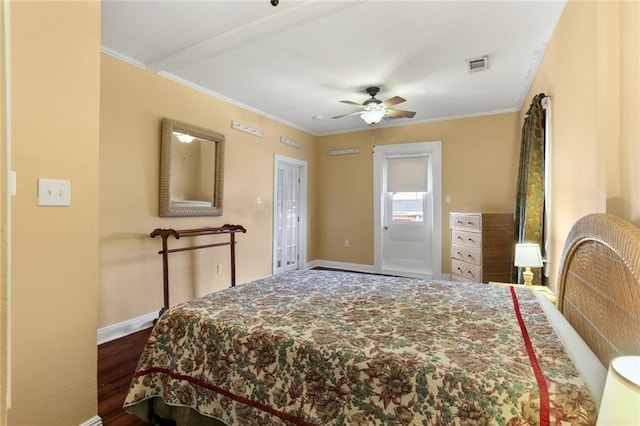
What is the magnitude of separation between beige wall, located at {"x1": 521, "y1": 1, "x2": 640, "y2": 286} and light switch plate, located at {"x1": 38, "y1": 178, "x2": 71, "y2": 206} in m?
2.43

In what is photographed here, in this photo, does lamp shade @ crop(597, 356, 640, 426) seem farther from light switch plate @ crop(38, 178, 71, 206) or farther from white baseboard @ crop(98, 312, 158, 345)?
white baseboard @ crop(98, 312, 158, 345)

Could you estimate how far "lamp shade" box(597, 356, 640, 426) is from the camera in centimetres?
62

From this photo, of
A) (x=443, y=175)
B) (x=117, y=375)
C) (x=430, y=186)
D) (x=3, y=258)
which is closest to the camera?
(x=3, y=258)

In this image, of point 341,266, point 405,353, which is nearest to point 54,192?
point 405,353

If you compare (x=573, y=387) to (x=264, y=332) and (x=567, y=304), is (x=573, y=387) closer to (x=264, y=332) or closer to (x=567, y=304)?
(x=567, y=304)

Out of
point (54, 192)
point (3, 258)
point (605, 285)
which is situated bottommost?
point (605, 285)

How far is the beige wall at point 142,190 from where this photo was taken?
2.82m

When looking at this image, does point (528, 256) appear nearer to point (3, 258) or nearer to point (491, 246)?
point (491, 246)

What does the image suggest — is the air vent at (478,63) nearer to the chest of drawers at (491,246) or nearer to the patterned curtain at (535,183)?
the patterned curtain at (535,183)

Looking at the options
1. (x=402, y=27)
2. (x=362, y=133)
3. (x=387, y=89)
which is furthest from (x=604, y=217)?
(x=362, y=133)

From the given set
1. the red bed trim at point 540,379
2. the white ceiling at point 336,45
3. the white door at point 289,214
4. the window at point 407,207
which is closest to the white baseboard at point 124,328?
the white door at point 289,214

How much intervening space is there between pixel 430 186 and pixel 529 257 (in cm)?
275

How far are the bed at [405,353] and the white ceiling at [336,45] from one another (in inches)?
69.8

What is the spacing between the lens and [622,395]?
2.10 ft
